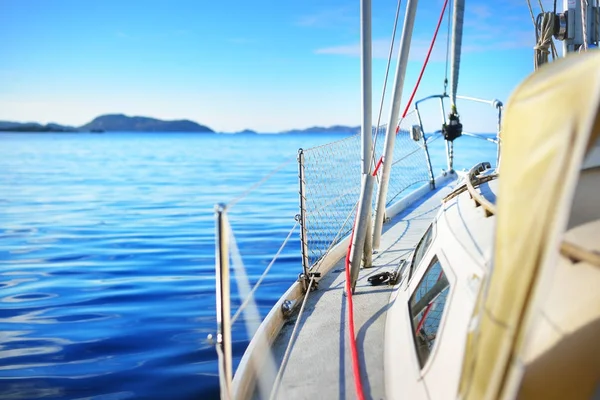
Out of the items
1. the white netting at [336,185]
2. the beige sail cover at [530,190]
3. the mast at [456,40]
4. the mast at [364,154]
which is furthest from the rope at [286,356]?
the mast at [456,40]

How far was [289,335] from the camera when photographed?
4445 millimetres

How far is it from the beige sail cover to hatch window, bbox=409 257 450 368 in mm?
1349

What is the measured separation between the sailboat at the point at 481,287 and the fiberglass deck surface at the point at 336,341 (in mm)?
13

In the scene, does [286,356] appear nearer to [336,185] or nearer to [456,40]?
[456,40]

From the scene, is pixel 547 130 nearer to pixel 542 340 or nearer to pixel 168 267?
pixel 542 340

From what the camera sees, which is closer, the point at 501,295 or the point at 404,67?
the point at 501,295

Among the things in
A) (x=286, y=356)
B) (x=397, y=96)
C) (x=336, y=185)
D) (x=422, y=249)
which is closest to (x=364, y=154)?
(x=397, y=96)

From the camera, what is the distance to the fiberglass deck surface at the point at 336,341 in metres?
3.45

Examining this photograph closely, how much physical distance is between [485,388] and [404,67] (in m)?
4.13

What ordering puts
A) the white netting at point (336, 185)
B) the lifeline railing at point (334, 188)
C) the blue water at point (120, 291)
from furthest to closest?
the white netting at point (336, 185) → the blue water at point (120, 291) → the lifeline railing at point (334, 188)

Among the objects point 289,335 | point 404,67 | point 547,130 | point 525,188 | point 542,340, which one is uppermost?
point 404,67

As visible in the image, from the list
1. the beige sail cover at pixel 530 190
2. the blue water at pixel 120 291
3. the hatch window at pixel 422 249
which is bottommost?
the blue water at pixel 120 291

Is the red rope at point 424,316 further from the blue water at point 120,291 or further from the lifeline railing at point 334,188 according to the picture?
the blue water at point 120,291

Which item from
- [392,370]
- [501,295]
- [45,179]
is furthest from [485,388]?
[45,179]
